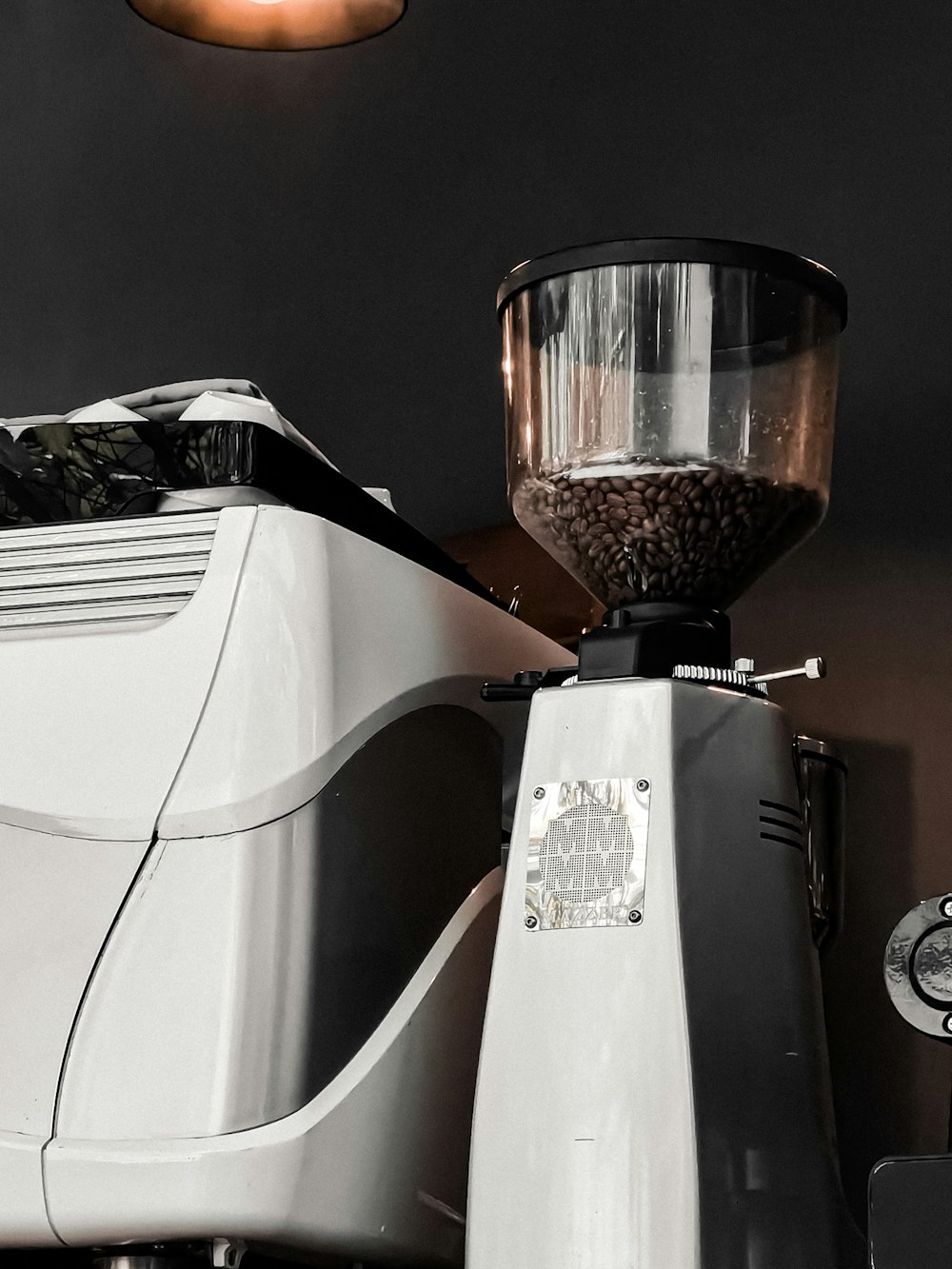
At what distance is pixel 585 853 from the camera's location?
1.16 m

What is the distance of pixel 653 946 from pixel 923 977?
6.9 inches

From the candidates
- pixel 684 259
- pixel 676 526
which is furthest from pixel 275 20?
pixel 676 526

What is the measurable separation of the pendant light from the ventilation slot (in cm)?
107

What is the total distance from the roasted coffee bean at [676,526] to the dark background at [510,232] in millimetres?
325

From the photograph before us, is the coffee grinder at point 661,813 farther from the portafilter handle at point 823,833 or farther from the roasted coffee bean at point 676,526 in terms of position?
the portafilter handle at point 823,833

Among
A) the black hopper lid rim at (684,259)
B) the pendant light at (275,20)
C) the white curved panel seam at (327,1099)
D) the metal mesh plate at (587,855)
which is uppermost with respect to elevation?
the pendant light at (275,20)

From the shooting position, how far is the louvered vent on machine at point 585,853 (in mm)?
1148

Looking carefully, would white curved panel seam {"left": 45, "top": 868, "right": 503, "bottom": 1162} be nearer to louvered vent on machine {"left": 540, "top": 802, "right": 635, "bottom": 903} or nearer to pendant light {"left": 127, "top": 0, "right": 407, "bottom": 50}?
louvered vent on machine {"left": 540, "top": 802, "right": 635, "bottom": 903}

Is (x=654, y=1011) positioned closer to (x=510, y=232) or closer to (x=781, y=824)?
(x=781, y=824)

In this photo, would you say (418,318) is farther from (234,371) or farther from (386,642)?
(386,642)

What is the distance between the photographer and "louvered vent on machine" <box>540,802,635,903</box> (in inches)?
45.2

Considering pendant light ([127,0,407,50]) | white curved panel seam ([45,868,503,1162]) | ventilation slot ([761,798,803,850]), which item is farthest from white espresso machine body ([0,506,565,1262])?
pendant light ([127,0,407,50])

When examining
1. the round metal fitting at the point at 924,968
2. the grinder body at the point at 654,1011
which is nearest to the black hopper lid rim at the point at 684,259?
the grinder body at the point at 654,1011

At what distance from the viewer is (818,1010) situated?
1.21 meters
